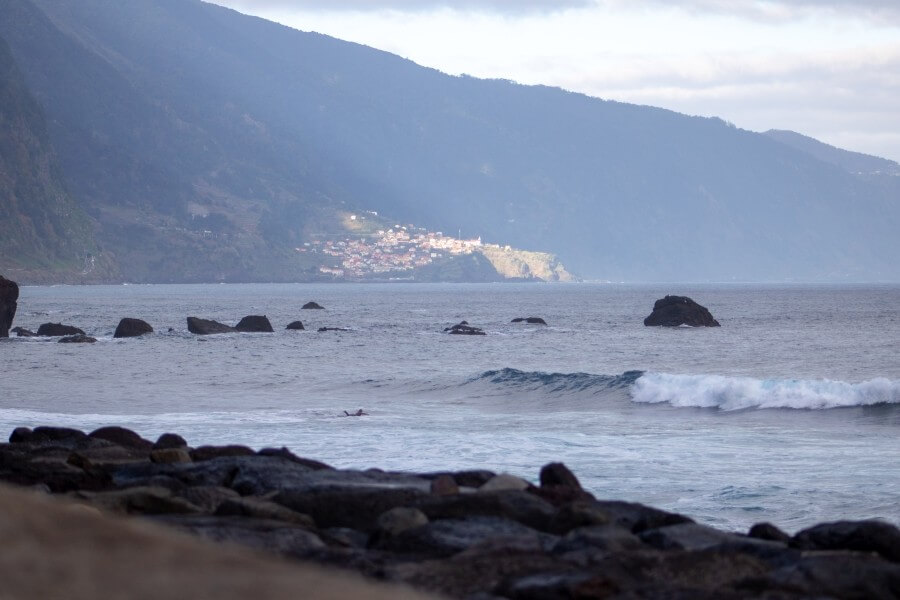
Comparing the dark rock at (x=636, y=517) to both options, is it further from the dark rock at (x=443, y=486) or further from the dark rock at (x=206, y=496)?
the dark rock at (x=206, y=496)

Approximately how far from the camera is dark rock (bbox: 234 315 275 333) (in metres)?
61.4

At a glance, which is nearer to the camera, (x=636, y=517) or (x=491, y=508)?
(x=491, y=508)

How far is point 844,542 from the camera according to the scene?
749cm

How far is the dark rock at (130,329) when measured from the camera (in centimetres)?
5544

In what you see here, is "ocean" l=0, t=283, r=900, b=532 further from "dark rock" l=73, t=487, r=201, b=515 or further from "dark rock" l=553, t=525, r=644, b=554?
"dark rock" l=73, t=487, r=201, b=515

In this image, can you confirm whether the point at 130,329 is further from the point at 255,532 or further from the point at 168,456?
the point at 255,532

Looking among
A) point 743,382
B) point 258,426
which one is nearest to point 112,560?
point 258,426

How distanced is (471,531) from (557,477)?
2.70 meters

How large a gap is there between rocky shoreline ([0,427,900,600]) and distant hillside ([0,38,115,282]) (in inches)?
5792

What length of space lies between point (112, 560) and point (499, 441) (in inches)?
632

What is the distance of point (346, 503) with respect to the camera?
8391mm

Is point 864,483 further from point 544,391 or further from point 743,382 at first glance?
point 544,391

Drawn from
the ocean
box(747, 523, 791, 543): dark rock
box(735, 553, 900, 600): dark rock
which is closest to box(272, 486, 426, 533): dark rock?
box(747, 523, 791, 543): dark rock

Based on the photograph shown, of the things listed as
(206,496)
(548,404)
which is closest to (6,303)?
(548,404)
